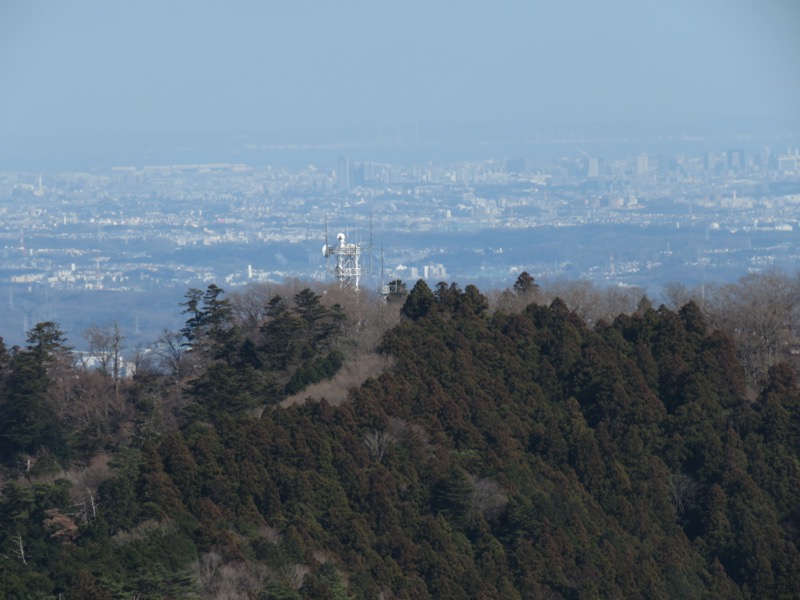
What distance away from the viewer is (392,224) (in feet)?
376

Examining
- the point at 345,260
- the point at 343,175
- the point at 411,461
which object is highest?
the point at 343,175

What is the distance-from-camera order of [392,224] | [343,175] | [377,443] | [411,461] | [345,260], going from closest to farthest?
[411,461], [377,443], [345,260], [392,224], [343,175]

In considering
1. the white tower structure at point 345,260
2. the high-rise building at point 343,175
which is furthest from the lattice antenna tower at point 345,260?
the high-rise building at point 343,175

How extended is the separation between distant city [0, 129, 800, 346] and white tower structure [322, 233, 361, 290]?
2032cm

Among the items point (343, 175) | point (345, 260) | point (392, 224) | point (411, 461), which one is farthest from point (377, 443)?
point (343, 175)

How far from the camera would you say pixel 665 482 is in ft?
92.2

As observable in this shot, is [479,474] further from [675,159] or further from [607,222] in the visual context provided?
[675,159]

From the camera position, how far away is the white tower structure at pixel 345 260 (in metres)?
43.6

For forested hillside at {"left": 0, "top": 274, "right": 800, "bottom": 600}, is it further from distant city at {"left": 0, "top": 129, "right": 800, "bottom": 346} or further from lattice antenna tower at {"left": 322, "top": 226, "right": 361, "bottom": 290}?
distant city at {"left": 0, "top": 129, "right": 800, "bottom": 346}

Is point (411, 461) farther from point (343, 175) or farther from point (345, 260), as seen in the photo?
point (343, 175)

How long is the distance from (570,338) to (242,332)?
7952 mm

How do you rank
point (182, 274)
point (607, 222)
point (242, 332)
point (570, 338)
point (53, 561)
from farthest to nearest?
point (607, 222) < point (182, 274) < point (242, 332) < point (570, 338) < point (53, 561)

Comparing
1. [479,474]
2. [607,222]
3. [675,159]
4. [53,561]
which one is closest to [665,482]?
[479,474]

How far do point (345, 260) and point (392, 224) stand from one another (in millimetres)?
70295
